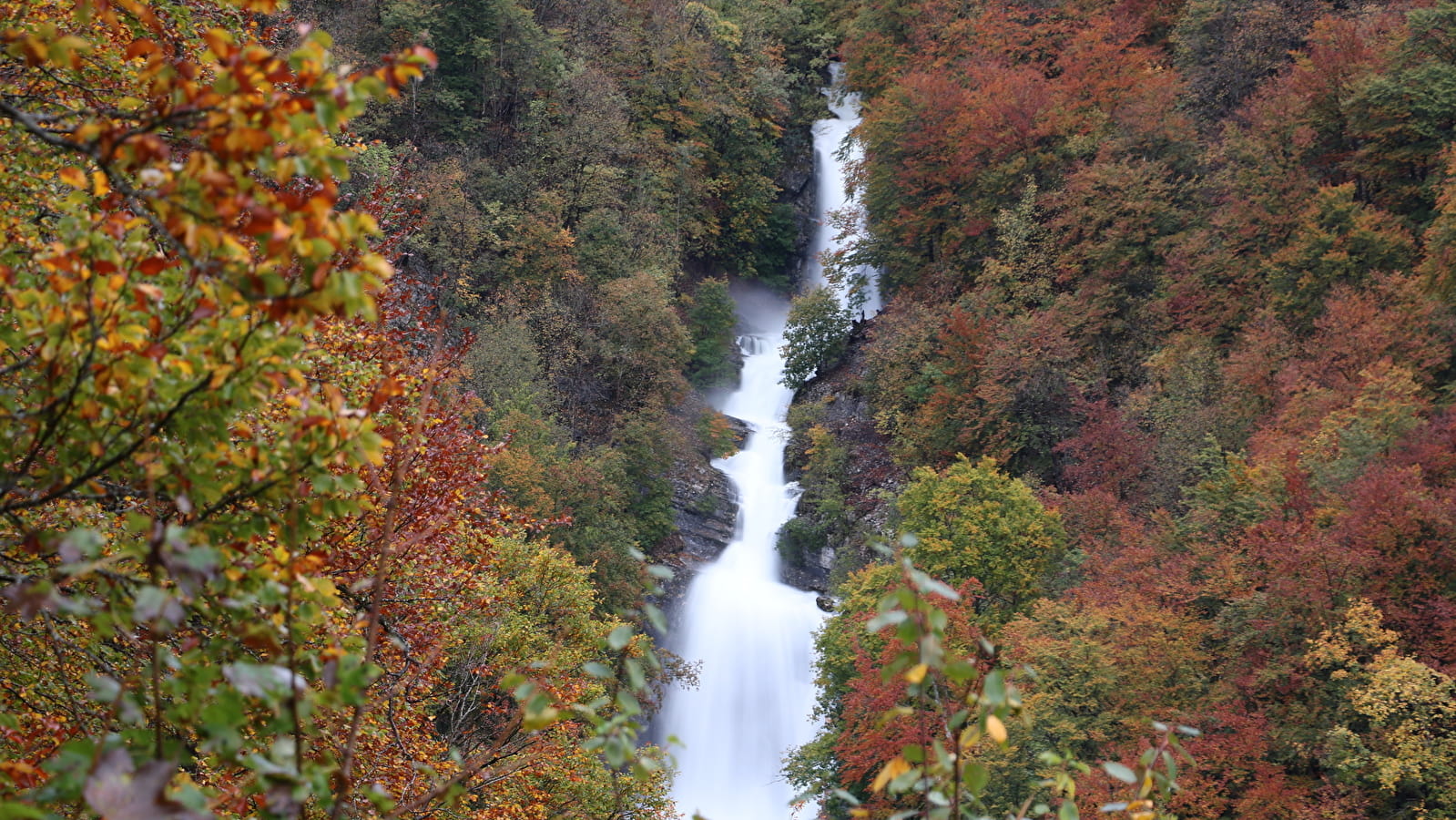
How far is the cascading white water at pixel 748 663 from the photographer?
68.1ft

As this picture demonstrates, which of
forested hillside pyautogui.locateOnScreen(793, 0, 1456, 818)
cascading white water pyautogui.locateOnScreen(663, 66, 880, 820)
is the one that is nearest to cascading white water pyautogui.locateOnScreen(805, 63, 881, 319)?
forested hillside pyautogui.locateOnScreen(793, 0, 1456, 818)

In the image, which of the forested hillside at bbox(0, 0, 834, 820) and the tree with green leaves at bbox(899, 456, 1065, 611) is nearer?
the forested hillside at bbox(0, 0, 834, 820)

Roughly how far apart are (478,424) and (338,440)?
1853 cm

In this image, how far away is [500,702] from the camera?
1337 cm

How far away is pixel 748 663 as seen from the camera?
74.8ft

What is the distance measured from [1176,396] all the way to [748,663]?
12.2 meters

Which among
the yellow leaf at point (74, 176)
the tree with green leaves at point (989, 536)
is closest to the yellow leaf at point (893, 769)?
the yellow leaf at point (74, 176)

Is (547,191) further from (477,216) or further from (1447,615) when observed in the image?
(1447,615)

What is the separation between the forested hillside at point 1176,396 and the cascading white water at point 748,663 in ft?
6.90

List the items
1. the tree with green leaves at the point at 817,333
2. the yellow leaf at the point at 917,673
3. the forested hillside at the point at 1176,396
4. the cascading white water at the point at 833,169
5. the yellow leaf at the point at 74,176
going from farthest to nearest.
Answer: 1. the cascading white water at the point at 833,169
2. the tree with green leaves at the point at 817,333
3. the forested hillside at the point at 1176,396
4. the yellow leaf at the point at 74,176
5. the yellow leaf at the point at 917,673

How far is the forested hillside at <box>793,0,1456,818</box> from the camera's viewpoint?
392 inches

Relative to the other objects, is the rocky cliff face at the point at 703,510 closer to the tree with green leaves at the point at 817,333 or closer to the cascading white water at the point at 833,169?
the tree with green leaves at the point at 817,333

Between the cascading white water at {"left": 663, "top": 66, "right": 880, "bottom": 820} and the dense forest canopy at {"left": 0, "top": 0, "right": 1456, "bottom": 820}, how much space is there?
4.98ft

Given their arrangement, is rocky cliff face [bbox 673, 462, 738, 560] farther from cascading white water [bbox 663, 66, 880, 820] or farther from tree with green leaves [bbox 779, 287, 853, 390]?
tree with green leaves [bbox 779, 287, 853, 390]
